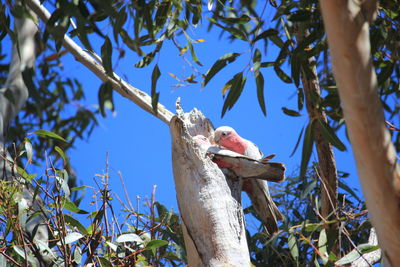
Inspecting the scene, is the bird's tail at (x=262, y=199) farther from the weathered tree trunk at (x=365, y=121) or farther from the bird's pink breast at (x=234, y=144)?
the weathered tree trunk at (x=365, y=121)

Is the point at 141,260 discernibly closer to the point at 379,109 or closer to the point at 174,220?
the point at 174,220

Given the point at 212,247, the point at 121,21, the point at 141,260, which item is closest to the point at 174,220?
the point at 141,260

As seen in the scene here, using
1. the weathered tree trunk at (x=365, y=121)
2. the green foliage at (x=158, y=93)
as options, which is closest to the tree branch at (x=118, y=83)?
the green foliage at (x=158, y=93)

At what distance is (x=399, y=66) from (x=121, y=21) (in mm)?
1081

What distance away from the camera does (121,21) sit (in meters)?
1.51

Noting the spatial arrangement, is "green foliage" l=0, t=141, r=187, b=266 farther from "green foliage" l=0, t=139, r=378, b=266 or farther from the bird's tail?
the bird's tail

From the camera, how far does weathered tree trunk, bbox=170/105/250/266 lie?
1657 millimetres

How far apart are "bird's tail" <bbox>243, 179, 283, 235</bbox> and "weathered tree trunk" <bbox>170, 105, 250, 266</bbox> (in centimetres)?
19

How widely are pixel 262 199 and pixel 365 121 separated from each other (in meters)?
1.05

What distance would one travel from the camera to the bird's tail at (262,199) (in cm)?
209

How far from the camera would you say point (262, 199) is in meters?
2.09

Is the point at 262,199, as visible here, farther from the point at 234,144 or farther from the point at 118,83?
the point at 118,83

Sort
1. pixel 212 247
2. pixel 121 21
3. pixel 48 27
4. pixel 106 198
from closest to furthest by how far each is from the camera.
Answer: pixel 48 27, pixel 121 21, pixel 212 247, pixel 106 198

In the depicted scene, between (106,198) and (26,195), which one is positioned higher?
(26,195)
